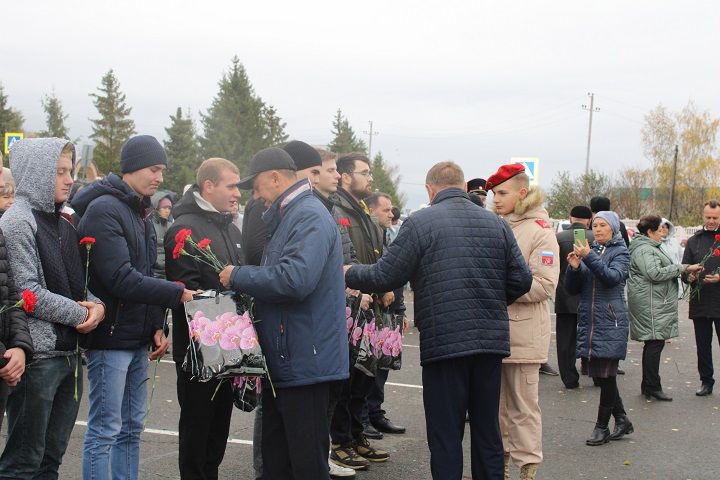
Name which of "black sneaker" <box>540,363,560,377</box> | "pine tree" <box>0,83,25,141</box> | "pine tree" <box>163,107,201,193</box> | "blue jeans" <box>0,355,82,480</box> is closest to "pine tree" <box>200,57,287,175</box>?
"pine tree" <box>163,107,201,193</box>

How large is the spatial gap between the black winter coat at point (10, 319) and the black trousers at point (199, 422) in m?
1.10

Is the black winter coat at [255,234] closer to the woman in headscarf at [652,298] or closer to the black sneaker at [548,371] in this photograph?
the woman in headscarf at [652,298]

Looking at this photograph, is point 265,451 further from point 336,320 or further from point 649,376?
point 649,376

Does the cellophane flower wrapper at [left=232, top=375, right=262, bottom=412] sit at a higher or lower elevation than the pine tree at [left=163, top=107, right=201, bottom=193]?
lower

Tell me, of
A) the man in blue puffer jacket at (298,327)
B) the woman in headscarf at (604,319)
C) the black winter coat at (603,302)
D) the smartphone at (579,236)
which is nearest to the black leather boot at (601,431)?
the woman in headscarf at (604,319)

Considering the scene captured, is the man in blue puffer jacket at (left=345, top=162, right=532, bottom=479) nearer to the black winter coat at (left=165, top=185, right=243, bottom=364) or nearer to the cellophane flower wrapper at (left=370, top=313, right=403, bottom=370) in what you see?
the cellophane flower wrapper at (left=370, top=313, right=403, bottom=370)

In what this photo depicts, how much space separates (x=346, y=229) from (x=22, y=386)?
2.71 metres

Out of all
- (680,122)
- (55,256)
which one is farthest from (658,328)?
(680,122)

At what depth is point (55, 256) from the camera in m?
4.12

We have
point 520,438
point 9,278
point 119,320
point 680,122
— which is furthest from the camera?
point 680,122

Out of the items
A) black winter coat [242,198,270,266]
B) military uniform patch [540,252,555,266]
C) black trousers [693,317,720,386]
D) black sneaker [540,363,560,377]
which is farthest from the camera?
black sneaker [540,363,560,377]

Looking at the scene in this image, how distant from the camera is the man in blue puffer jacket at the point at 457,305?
464 cm

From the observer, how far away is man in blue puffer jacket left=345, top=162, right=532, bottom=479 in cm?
464

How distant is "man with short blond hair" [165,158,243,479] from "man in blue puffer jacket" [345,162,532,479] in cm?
90
